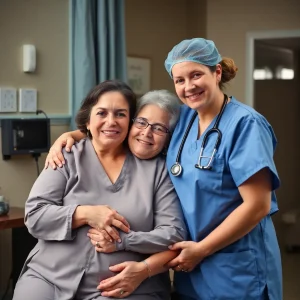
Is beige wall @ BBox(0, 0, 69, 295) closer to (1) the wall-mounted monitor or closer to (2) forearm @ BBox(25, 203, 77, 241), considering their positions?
(1) the wall-mounted monitor

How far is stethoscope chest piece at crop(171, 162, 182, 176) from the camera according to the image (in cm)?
179

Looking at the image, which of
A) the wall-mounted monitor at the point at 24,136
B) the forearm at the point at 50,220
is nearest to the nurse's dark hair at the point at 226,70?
the forearm at the point at 50,220

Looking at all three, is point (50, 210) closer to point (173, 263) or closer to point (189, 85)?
point (173, 263)

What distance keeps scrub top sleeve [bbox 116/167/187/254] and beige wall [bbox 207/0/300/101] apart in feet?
8.31

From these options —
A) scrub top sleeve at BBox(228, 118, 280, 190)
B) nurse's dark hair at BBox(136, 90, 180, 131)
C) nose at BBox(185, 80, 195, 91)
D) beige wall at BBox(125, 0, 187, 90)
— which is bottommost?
scrub top sleeve at BBox(228, 118, 280, 190)

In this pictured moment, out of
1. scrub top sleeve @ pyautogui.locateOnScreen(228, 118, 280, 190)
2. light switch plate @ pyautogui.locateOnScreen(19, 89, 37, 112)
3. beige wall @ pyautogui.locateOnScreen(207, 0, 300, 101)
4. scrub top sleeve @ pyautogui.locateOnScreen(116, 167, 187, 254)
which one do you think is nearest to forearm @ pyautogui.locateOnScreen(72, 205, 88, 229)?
scrub top sleeve @ pyautogui.locateOnScreen(116, 167, 187, 254)

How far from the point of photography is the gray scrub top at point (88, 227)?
173cm

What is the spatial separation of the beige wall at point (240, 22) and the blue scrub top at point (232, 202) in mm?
2524

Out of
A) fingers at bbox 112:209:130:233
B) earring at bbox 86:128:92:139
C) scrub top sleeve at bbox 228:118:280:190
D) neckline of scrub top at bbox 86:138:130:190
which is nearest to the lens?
scrub top sleeve at bbox 228:118:280:190

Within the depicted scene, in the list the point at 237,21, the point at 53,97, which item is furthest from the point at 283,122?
the point at 53,97

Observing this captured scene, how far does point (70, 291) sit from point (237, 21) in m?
3.08

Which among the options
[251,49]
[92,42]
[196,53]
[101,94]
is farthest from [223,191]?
[251,49]

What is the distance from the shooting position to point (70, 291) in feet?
5.60

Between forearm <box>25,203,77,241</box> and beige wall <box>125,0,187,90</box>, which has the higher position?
beige wall <box>125,0,187,90</box>
